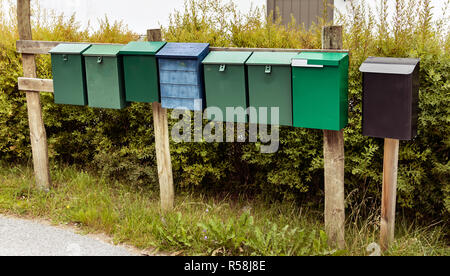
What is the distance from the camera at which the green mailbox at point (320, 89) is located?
10.6ft

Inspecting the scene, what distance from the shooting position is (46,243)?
382cm

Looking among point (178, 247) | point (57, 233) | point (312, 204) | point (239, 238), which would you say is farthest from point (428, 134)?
point (57, 233)

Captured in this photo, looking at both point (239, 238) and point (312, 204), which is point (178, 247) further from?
point (312, 204)

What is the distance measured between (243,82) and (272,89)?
22cm

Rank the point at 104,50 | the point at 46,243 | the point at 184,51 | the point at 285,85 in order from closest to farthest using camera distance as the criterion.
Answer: the point at 285,85, the point at 184,51, the point at 46,243, the point at 104,50

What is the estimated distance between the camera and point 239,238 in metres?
3.49

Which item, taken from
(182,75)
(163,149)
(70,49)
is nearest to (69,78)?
(70,49)

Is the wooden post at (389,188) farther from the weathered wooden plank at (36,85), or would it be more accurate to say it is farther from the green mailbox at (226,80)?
the weathered wooden plank at (36,85)

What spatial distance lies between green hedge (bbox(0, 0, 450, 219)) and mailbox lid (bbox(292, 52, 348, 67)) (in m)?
0.58

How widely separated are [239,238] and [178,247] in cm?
46

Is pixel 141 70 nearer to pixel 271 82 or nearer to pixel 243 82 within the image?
pixel 243 82

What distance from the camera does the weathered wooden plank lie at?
446 cm

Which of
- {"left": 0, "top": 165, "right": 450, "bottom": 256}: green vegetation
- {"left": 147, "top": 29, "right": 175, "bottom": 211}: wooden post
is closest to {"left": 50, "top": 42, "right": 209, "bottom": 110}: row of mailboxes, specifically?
{"left": 147, "top": 29, "right": 175, "bottom": 211}: wooden post

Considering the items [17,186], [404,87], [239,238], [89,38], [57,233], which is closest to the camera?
[404,87]
